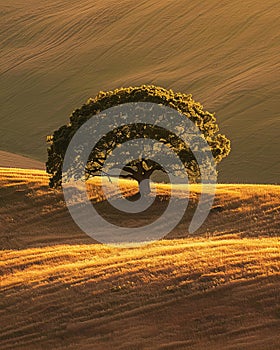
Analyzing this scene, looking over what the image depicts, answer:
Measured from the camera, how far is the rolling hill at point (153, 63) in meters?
76.4

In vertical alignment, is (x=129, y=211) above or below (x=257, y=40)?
below

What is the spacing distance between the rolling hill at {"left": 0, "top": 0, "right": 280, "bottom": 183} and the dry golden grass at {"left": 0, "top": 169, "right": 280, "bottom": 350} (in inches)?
1259

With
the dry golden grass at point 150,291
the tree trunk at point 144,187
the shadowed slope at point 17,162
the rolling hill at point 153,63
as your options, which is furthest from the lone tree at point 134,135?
the shadowed slope at point 17,162

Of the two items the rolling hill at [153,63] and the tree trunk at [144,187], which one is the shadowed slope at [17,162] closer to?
the rolling hill at [153,63]

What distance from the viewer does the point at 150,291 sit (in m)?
23.8

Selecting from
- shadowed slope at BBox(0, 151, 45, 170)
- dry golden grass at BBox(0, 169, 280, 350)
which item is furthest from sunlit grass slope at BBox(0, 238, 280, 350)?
shadowed slope at BBox(0, 151, 45, 170)

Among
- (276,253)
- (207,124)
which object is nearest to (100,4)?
(207,124)

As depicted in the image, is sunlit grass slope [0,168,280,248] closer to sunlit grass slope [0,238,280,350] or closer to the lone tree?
the lone tree

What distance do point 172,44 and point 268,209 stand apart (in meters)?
78.2

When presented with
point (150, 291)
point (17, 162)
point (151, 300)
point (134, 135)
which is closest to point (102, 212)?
point (134, 135)

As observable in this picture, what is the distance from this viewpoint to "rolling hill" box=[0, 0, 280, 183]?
76375mm

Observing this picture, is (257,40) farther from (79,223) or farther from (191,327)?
(191,327)

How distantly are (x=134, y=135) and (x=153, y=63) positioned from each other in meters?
69.4

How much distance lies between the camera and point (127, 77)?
100562 millimetres
